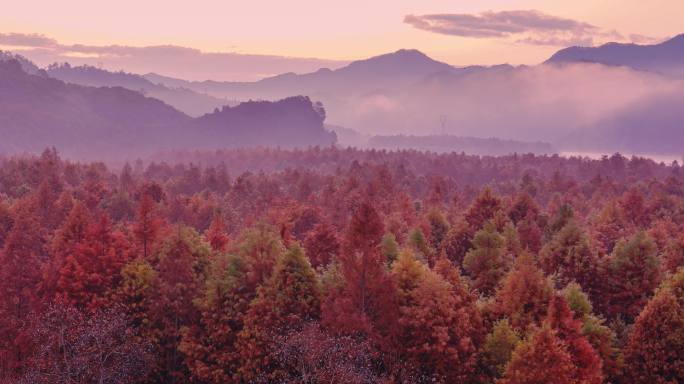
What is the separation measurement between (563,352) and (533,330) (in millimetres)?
4818

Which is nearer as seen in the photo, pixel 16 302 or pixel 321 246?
pixel 16 302

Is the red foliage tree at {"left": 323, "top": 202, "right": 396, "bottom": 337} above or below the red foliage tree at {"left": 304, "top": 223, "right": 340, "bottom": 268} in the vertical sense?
above

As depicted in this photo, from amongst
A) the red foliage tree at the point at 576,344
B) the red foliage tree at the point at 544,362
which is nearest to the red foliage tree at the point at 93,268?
the red foliage tree at the point at 544,362

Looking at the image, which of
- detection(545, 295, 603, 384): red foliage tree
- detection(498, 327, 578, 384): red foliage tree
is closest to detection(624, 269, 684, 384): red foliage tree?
detection(545, 295, 603, 384): red foliage tree

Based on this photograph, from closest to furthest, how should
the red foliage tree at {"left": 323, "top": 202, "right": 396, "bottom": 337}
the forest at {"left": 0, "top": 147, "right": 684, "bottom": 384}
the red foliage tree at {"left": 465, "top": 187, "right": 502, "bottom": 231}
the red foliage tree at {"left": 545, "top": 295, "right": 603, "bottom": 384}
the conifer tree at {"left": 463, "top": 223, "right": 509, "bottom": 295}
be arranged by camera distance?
the red foliage tree at {"left": 545, "top": 295, "right": 603, "bottom": 384}
the forest at {"left": 0, "top": 147, "right": 684, "bottom": 384}
the red foliage tree at {"left": 323, "top": 202, "right": 396, "bottom": 337}
the conifer tree at {"left": 463, "top": 223, "right": 509, "bottom": 295}
the red foliage tree at {"left": 465, "top": 187, "right": 502, "bottom": 231}

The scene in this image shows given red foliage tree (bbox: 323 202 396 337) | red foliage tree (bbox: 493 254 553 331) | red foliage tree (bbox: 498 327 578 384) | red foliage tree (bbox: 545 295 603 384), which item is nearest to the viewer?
red foliage tree (bbox: 498 327 578 384)

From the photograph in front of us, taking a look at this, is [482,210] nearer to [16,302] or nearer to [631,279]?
[631,279]

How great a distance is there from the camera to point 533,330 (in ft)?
130

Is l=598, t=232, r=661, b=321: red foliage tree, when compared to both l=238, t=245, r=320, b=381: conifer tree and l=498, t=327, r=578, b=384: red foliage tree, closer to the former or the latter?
l=498, t=327, r=578, b=384: red foliage tree

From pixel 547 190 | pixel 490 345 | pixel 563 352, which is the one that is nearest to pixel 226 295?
pixel 490 345

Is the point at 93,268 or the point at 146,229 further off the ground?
the point at 146,229

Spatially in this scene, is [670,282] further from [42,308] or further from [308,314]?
[42,308]

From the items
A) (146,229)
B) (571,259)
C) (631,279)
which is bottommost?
(146,229)

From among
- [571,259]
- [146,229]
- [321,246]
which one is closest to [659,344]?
[571,259]
